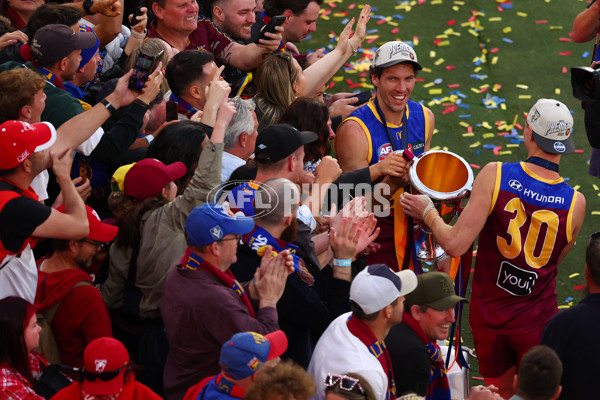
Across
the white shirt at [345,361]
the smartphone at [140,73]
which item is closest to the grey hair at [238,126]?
the smartphone at [140,73]

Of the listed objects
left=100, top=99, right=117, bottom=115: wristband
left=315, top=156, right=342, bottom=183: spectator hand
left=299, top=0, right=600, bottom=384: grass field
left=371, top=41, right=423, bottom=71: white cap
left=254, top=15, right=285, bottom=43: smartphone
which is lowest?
left=299, top=0, right=600, bottom=384: grass field

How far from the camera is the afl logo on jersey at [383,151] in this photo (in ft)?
20.4

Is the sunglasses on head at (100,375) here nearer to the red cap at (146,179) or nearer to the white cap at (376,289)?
the white cap at (376,289)

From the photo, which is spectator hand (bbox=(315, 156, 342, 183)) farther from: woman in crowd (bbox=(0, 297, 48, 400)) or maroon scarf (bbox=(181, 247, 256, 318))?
woman in crowd (bbox=(0, 297, 48, 400))

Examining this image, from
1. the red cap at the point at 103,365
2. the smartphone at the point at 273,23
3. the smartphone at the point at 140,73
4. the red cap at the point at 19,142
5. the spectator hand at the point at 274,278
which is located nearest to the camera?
the red cap at the point at 103,365

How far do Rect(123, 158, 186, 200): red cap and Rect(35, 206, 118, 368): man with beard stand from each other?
0.34 metres

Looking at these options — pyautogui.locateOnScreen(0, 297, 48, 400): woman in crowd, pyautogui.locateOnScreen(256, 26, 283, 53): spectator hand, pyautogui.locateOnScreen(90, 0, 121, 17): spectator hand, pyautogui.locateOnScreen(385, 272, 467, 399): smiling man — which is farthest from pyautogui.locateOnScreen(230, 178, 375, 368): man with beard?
pyautogui.locateOnScreen(90, 0, 121, 17): spectator hand

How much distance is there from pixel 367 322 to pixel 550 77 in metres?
6.75

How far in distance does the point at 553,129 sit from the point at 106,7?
151 inches

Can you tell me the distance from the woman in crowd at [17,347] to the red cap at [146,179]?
106 cm

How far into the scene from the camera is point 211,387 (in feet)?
12.0

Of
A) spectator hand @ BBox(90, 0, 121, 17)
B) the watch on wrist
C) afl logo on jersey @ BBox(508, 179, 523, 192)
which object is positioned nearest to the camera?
afl logo on jersey @ BBox(508, 179, 523, 192)

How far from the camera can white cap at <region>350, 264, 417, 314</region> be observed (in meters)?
4.12

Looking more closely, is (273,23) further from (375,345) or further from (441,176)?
(375,345)
